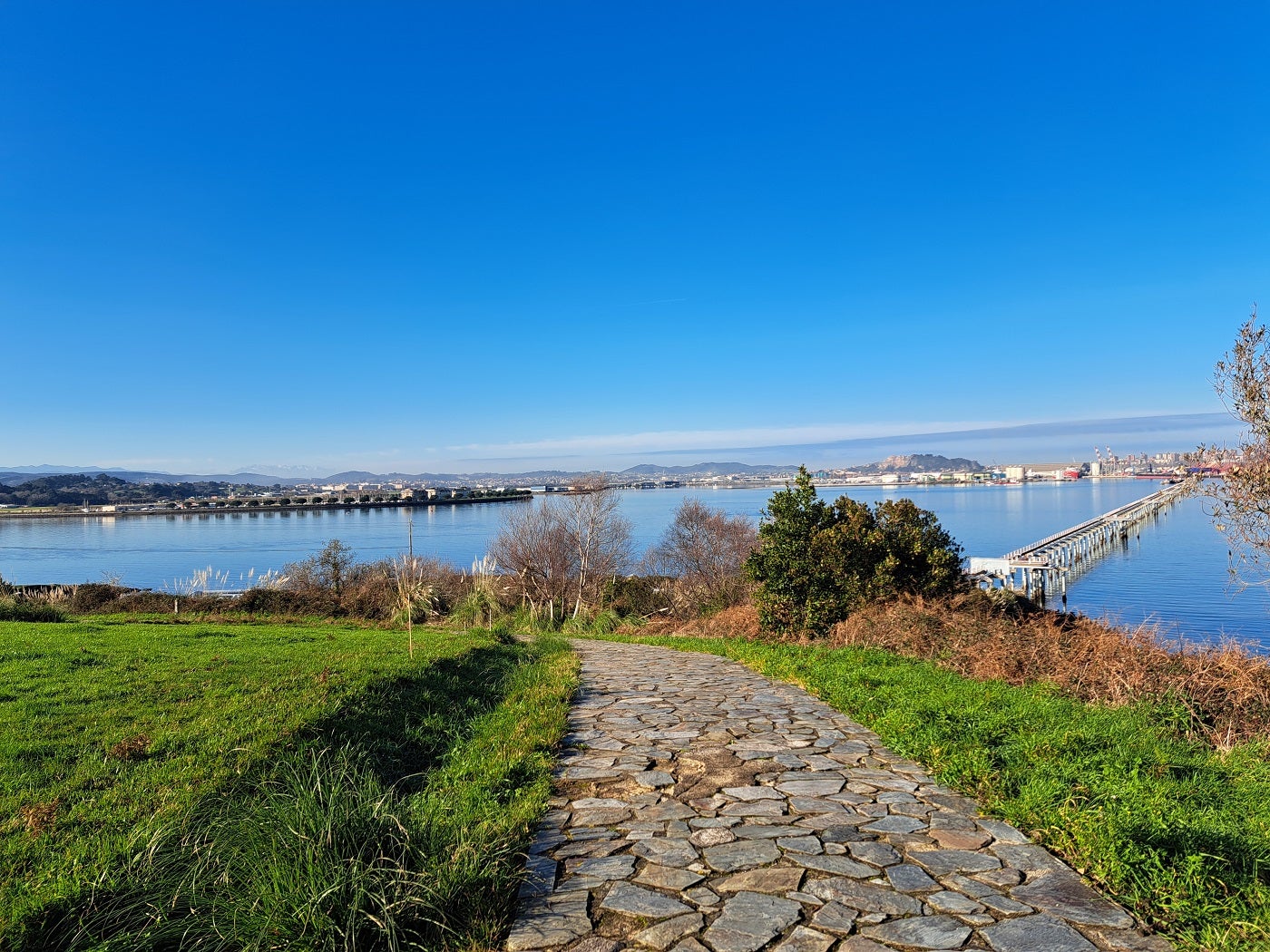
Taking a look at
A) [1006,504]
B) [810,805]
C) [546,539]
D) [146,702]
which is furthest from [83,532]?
[1006,504]

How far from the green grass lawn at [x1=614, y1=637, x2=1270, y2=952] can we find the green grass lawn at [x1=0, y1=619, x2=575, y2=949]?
272 centimetres

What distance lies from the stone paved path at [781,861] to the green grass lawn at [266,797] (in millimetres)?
336

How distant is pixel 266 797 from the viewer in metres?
4.28

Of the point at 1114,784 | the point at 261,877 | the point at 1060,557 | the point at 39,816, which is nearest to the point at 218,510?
the point at 1060,557

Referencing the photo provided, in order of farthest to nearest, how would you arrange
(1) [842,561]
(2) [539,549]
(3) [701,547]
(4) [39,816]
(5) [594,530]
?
(3) [701,547] → (2) [539,549] → (5) [594,530] → (1) [842,561] → (4) [39,816]

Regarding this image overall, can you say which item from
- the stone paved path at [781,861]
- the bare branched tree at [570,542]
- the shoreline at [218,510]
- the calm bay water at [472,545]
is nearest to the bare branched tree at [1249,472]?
the calm bay water at [472,545]

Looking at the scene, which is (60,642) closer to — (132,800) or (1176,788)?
(132,800)

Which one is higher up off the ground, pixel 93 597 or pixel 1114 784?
pixel 1114 784

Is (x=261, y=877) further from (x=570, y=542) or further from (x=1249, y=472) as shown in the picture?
(x=570, y=542)

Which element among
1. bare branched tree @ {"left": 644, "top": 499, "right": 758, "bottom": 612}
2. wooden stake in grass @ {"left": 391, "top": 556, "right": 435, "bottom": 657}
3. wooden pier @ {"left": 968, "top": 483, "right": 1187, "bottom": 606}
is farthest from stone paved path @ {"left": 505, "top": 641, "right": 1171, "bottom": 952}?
bare branched tree @ {"left": 644, "top": 499, "right": 758, "bottom": 612}

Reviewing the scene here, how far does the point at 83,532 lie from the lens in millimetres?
79375

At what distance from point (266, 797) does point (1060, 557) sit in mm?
41710

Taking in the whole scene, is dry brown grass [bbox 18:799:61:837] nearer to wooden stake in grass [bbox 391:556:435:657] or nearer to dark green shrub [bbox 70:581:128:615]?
wooden stake in grass [bbox 391:556:435:657]

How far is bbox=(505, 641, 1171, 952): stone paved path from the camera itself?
2996 mm
